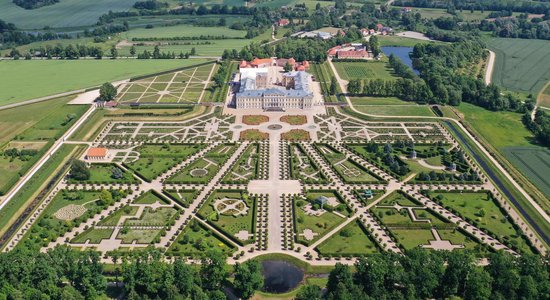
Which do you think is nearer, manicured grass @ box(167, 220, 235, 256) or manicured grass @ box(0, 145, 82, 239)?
manicured grass @ box(167, 220, 235, 256)

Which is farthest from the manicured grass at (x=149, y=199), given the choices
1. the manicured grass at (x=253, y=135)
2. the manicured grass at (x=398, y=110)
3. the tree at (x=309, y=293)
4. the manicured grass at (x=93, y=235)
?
the manicured grass at (x=398, y=110)

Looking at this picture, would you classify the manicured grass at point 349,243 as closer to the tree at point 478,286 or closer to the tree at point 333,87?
the tree at point 478,286

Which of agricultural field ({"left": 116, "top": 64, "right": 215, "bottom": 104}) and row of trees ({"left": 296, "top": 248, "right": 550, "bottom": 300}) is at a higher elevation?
agricultural field ({"left": 116, "top": 64, "right": 215, "bottom": 104})

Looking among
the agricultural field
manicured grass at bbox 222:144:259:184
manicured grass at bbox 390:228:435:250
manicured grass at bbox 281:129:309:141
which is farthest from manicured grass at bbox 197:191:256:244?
the agricultural field

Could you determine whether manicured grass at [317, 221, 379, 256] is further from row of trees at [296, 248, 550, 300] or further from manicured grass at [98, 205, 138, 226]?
manicured grass at [98, 205, 138, 226]

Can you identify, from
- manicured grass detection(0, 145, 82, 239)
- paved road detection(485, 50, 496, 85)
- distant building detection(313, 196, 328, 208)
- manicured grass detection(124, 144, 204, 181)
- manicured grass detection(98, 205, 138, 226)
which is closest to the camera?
manicured grass detection(98, 205, 138, 226)

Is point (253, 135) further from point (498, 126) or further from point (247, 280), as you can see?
point (498, 126)

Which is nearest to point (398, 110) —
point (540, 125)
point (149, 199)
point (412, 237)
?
point (540, 125)
